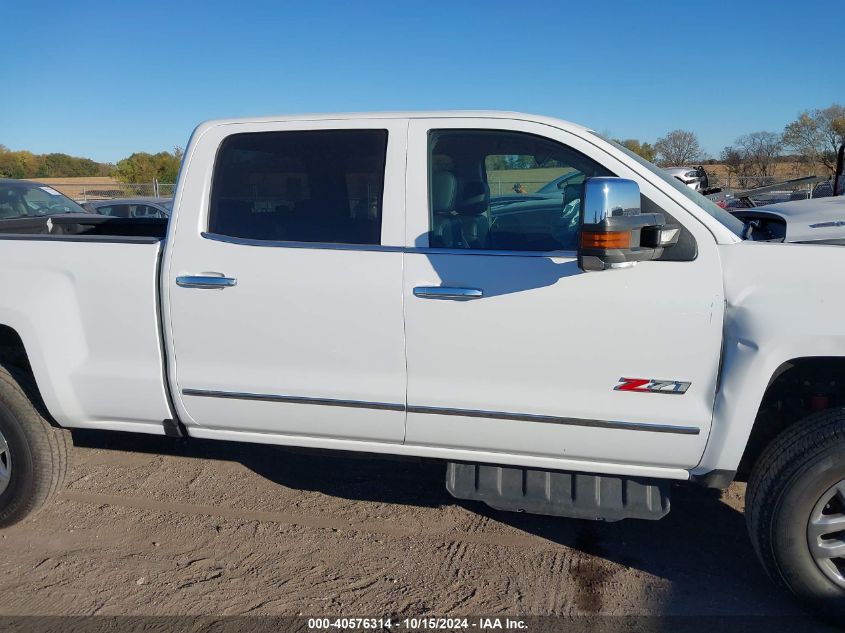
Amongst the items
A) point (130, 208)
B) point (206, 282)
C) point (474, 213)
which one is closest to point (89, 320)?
point (206, 282)

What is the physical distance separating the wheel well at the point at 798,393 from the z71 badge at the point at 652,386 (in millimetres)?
345

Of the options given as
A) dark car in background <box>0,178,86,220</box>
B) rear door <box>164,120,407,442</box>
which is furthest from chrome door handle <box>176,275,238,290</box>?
dark car in background <box>0,178,86,220</box>

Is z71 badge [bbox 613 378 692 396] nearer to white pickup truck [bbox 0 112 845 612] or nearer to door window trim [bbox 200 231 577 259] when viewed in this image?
white pickup truck [bbox 0 112 845 612]

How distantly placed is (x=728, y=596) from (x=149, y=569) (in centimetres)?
266

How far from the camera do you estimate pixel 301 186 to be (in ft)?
11.1

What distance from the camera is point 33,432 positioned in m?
3.51

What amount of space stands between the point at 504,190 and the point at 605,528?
1866mm

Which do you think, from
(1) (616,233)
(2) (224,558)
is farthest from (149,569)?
(1) (616,233)

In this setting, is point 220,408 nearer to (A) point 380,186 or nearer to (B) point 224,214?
(B) point 224,214

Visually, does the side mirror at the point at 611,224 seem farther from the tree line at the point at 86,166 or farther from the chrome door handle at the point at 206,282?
the tree line at the point at 86,166

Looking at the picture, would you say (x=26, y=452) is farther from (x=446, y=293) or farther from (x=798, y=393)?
(x=798, y=393)

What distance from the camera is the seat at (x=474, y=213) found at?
3.10m

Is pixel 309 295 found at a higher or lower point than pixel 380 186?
lower

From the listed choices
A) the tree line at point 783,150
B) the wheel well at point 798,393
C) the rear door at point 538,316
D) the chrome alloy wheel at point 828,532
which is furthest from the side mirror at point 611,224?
the tree line at point 783,150
